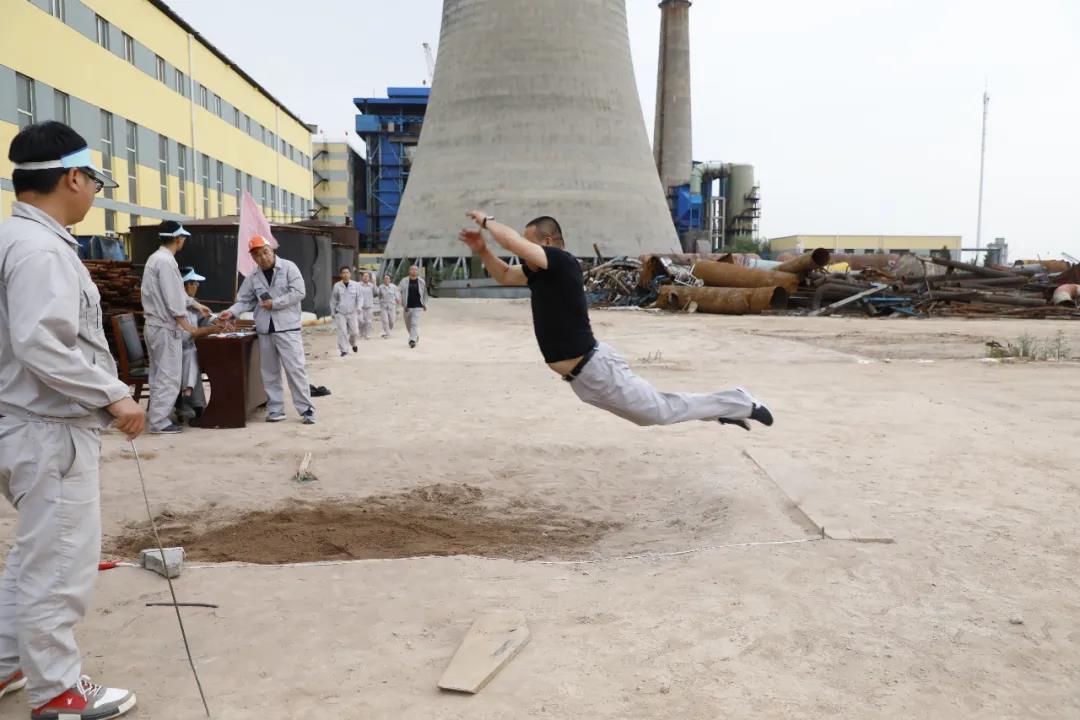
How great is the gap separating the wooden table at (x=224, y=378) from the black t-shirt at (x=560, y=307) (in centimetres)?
425

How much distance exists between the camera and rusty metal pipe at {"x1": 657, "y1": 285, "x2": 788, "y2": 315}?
22672mm

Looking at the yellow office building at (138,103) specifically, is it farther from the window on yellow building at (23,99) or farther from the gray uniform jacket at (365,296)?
the gray uniform jacket at (365,296)

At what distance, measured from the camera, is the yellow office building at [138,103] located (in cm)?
1898

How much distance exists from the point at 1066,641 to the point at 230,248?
15.5 m

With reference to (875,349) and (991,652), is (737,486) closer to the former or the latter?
(991,652)

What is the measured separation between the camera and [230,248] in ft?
52.4

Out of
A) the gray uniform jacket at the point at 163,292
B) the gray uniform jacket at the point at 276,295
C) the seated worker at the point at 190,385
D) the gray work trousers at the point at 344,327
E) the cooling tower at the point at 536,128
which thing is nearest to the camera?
the gray uniform jacket at the point at 163,292

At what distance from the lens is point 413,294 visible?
15.0 meters

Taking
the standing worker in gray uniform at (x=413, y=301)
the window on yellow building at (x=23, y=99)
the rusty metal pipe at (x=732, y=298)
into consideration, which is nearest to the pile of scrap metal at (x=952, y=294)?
the rusty metal pipe at (x=732, y=298)

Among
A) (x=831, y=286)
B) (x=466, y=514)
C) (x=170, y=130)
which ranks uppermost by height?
(x=170, y=130)

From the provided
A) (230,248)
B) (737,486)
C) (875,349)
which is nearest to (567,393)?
(737,486)

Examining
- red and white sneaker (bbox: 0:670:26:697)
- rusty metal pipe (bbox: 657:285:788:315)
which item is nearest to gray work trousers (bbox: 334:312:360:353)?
red and white sneaker (bbox: 0:670:26:697)

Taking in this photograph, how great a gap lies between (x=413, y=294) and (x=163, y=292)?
7.88 meters

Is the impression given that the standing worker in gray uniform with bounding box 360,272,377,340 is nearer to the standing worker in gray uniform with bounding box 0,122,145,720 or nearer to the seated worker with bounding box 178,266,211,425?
the seated worker with bounding box 178,266,211,425
